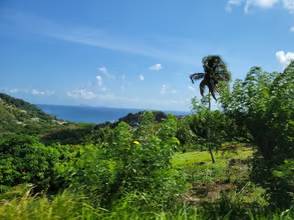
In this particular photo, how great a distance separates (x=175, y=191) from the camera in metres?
9.30

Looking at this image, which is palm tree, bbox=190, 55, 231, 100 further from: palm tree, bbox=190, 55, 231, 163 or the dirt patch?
the dirt patch

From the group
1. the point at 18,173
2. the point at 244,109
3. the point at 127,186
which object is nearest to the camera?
the point at 127,186

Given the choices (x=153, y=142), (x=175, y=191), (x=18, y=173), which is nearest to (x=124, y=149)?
(x=153, y=142)

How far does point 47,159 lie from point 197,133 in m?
12.3

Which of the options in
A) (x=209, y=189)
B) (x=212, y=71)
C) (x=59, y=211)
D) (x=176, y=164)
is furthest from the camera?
(x=212, y=71)

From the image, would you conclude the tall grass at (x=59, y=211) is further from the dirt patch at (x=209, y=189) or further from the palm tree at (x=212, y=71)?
the palm tree at (x=212, y=71)

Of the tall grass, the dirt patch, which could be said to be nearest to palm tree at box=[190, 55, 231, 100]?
the dirt patch

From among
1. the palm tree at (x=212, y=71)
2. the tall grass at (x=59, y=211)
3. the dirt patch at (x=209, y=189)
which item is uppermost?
the palm tree at (x=212, y=71)

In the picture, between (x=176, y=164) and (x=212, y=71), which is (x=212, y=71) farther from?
(x=176, y=164)

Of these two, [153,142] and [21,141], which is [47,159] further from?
[153,142]

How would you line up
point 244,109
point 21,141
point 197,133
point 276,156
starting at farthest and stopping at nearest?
point 21,141
point 197,133
point 244,109
point 276,156

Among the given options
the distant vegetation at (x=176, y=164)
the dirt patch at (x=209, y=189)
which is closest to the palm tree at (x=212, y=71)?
the dirt patch at (x=209, y=189)

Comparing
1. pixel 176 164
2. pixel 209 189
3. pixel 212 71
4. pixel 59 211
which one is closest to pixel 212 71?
pixel 212 71

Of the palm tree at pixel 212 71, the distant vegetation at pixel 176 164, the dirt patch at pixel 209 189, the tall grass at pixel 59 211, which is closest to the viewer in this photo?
the tall grass at pixel 59 211
